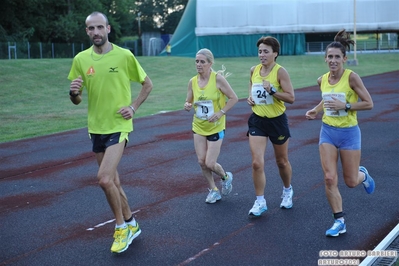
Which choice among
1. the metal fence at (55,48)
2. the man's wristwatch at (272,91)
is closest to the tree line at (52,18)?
the metal fence at (55,48)

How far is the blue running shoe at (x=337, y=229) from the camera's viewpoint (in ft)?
20.4

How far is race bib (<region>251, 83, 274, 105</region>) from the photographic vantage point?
718 centimetres

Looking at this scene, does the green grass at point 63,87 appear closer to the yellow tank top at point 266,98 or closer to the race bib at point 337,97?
the yellow tank top at point 266,98

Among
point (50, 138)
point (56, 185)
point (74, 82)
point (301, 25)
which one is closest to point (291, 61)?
point (301, 25)

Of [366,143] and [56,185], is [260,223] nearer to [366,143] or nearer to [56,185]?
[56,185]

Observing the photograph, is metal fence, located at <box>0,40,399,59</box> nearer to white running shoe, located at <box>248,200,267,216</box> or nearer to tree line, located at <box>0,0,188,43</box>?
tree line, located at <box>0,0,188,43</box>

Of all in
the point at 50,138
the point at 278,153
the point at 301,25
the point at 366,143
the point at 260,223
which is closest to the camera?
the point at 260,223

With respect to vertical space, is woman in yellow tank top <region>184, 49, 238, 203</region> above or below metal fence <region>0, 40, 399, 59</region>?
below

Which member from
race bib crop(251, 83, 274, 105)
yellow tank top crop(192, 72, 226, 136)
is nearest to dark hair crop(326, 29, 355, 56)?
race bib crop(251, 83, 274, 105)

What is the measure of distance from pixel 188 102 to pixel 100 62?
7.14 ft

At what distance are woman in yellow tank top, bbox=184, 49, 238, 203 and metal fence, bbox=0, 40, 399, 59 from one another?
41.7 m

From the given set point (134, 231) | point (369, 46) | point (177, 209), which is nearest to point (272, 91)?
point (177, 209)

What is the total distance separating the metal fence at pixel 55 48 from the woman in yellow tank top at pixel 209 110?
4173 centimetres

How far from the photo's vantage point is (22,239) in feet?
21.5
